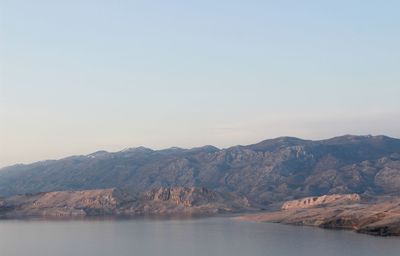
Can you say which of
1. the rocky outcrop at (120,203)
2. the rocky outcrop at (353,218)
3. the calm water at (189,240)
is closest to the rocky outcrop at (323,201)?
the rocky outcrop at (120,203)

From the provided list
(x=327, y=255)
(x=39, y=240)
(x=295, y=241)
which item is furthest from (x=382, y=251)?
(x=39, y=240)

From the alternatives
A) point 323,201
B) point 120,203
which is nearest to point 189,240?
point 323,201

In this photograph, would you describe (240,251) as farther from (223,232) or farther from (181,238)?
(223,232)

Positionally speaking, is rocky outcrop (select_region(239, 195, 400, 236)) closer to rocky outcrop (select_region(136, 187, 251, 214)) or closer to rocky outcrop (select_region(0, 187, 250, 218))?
rocky outcrop (select_region(136, 187, 251, 214))

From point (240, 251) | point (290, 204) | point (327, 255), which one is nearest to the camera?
point (327, 255)

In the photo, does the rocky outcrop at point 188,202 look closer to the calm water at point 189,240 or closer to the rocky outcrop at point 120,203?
the rocky outcrop at point 120,203

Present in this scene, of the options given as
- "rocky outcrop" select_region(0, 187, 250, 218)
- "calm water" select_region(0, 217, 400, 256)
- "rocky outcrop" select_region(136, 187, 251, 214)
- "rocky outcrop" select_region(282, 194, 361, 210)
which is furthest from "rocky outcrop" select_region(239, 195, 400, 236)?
"rocky outcrop" select_region(0, 187, 250, 218)

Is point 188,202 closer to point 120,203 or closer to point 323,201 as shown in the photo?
point 120,203
